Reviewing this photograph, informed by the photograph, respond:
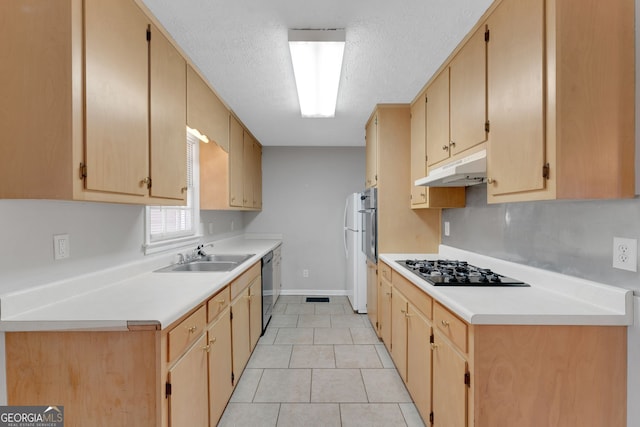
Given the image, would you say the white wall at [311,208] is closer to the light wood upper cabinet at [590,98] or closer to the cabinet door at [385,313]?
the cabinet door at [385,313]

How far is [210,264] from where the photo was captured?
2.70m

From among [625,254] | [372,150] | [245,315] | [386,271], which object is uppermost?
[372,150]

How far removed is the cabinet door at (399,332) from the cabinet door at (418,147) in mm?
911

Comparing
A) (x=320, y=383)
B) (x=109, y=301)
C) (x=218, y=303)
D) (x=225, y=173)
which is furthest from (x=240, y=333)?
(x=225, y=173)

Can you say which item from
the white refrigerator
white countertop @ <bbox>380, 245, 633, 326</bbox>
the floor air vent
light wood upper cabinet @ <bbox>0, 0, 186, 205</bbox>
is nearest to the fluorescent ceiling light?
light wood upper cabinet @ <bbox>0, 0, 186, 205</bbox>

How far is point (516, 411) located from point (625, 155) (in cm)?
110

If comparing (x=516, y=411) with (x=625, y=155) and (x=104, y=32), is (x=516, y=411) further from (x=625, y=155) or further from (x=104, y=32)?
(x=104, y=32)

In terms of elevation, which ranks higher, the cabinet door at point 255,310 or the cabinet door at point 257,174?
the cabinet door at point 257,174

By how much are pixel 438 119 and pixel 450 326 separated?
62.3 inches

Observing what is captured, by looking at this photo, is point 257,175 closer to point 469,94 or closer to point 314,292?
point 314,292

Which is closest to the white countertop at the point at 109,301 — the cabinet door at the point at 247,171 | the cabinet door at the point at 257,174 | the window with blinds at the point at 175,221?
the window with blinds at the point at 175,221

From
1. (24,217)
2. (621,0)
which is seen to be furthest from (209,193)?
(621,0)

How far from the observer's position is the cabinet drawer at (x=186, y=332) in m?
1.27

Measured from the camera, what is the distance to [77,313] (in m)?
1.23
